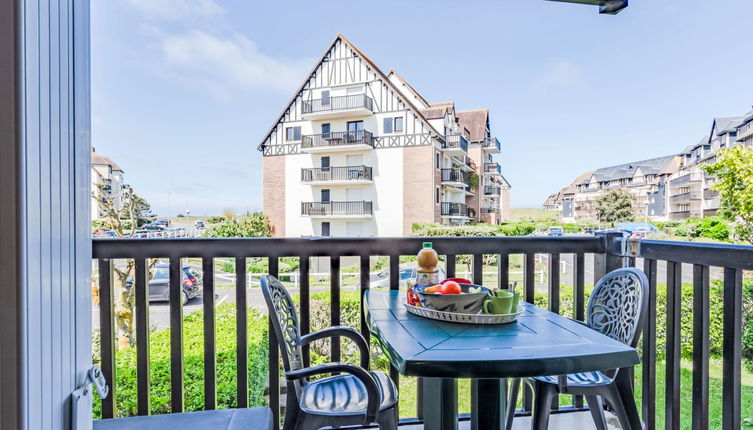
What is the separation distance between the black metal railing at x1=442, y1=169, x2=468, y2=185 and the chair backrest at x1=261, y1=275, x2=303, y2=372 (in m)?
15.3

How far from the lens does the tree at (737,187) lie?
4172 millimetres

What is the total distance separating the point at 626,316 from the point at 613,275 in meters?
0.20

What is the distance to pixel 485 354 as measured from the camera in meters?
1.02

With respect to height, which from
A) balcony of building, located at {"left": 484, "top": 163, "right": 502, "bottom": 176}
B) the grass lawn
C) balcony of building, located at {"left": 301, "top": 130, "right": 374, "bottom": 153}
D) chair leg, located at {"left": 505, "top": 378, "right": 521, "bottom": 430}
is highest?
balcony of building, located at {"left": 301, "top": 130, "right": 374, "bottom": 153}

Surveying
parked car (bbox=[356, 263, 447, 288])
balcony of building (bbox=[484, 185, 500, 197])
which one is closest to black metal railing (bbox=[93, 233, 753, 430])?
parked car (bbox=[356, 263, 447, 288])

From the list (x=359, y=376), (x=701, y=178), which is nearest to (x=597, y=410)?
(x=359, y=376)

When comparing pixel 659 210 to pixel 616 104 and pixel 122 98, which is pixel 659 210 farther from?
pixel 122 98

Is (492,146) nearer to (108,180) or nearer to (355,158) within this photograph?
(355,158)

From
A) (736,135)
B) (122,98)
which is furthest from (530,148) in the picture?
(122,98)

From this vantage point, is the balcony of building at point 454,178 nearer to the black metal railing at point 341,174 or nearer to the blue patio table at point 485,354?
the black metal railing at point 341,174

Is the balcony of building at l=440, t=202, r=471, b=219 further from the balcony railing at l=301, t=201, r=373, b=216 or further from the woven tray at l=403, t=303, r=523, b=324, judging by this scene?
the woven tray at l=403, t=303, r=523, b=324

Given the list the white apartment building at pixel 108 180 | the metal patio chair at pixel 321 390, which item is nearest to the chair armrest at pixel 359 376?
the metal patio chair at pixel 321 390

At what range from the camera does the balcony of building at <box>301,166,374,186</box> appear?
1531 cm

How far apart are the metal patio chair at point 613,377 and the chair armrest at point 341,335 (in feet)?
2.20
